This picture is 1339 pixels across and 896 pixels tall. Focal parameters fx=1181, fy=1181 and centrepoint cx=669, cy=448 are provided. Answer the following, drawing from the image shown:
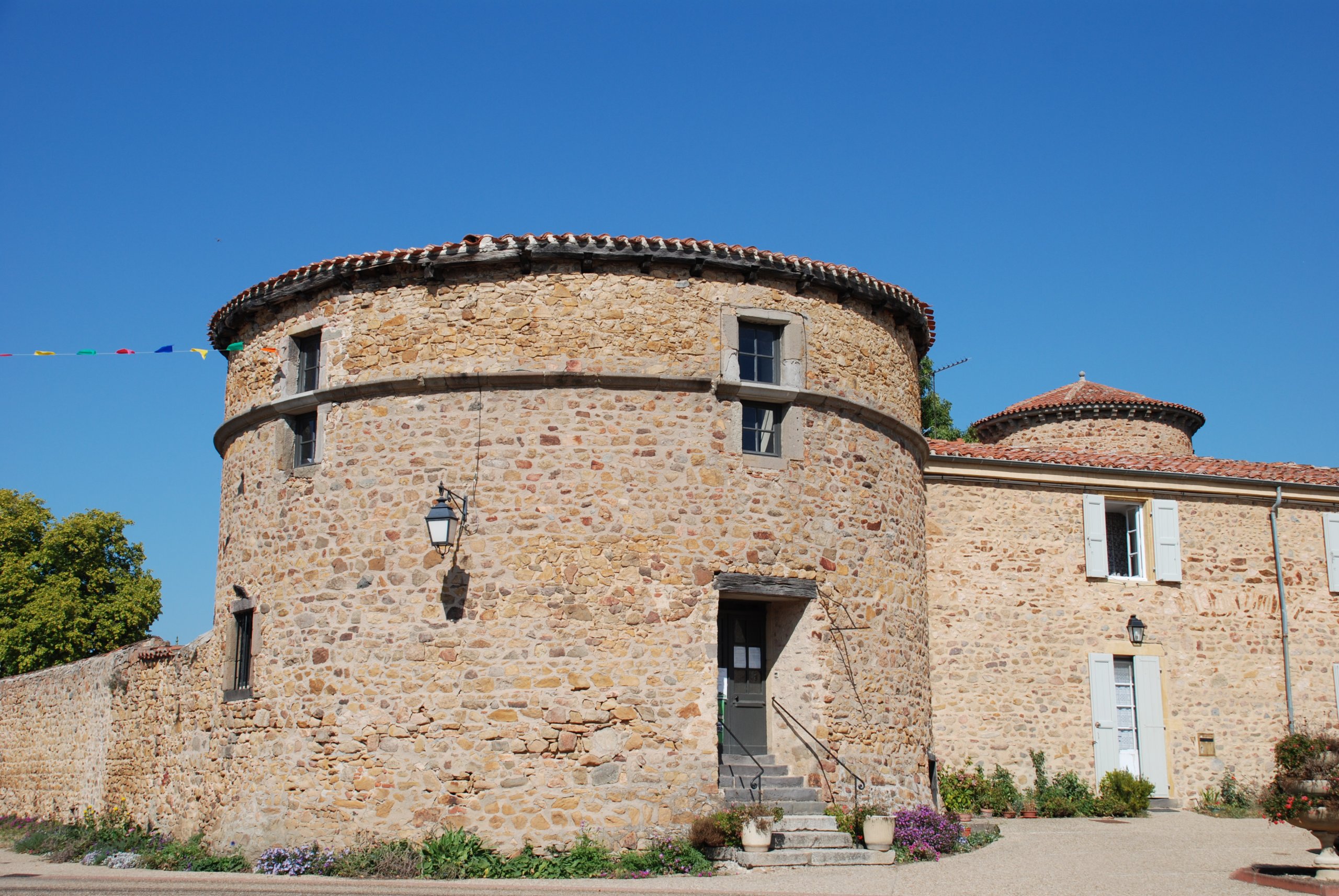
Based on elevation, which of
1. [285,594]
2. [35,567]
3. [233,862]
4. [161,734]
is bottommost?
[233,862]

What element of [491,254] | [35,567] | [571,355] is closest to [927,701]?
[571,355]

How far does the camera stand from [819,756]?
13.1 meters

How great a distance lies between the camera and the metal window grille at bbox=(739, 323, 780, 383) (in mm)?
13781

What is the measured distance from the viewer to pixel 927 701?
15133 mm

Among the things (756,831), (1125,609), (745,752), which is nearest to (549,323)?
(745,752)

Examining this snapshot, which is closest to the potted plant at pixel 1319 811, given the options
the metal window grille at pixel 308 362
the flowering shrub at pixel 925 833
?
the flowering shrub at pixel 925 833

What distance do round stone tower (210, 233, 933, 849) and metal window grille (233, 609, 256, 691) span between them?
46 millimetres

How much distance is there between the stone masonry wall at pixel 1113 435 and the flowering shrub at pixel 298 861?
51.3ft

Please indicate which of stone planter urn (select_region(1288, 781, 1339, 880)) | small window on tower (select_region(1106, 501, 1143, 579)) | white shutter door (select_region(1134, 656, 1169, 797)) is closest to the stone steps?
stone planter urn (select_region(1288, 781, 1339, 880))

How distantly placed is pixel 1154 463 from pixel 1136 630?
2.76m

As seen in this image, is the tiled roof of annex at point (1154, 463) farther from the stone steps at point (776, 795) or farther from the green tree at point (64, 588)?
the green tree at point (64, 588)

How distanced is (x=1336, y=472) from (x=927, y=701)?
9.09 m

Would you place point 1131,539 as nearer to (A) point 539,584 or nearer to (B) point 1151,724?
(B) point 1151,724

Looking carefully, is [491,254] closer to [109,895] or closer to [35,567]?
[109,895]
